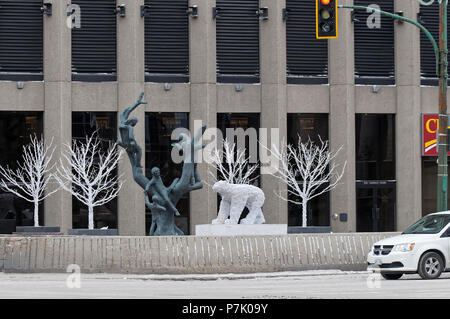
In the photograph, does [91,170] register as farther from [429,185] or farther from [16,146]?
[429,185]

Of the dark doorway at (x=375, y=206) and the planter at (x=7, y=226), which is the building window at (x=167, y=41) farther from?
the dark doorway at (x=375, y=206)

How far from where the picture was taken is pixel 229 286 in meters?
19.5

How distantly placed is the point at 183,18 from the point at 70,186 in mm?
8582

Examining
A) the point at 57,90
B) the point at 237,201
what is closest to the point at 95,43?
the point at 57,90

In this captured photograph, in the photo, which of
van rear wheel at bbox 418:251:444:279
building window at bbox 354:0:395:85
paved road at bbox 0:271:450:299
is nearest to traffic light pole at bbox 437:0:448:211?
paved road at bbox 0:271:450:299

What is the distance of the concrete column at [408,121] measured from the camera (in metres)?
41.1

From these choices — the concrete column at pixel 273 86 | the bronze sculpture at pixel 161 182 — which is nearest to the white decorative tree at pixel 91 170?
the concrete column at pixel 273 86

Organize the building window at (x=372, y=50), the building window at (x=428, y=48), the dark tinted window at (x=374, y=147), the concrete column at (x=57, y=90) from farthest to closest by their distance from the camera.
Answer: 1. the building window at (x=428, y=48)
2. the building window at (x=372, y=50)
3. the dark tinted window at (x=374, y=147)
4. the concrete column at (x=57, y=90)

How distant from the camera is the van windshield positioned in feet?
72.9

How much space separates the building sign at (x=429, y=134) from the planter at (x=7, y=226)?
1760 centimetres

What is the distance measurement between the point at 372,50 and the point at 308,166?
7.14m

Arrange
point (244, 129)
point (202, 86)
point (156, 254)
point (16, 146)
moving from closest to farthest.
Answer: point (156, 254) → point (16, 146) → point (202, 86) → point (244, 129)

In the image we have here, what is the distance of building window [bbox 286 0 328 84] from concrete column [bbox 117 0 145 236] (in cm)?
656

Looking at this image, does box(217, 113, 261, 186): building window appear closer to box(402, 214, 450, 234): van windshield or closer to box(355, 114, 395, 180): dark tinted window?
box(355, 114, 395, 180): dark tinted window
